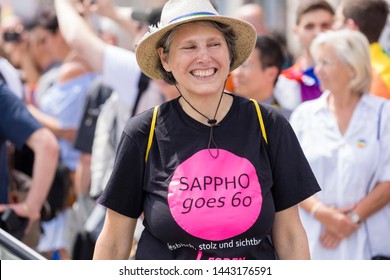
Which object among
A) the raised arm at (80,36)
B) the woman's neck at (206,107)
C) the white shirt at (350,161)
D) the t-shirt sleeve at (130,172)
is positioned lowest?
the white shirt at (350,161)

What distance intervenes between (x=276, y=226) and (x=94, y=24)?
5.26 metres

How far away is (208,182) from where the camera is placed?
131 inches

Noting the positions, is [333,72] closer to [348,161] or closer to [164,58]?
[348,161]

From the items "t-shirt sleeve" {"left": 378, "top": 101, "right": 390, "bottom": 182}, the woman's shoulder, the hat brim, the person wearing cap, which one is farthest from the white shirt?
the woman's shoulder

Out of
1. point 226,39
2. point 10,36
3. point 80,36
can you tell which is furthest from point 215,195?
point 10,36

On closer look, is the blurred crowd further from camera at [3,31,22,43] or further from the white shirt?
camera at [3,31,22,43]

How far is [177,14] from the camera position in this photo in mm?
3496

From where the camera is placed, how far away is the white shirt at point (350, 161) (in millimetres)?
5320

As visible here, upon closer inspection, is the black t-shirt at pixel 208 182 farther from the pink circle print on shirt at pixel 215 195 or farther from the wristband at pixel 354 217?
the wristband at pixel 354 217

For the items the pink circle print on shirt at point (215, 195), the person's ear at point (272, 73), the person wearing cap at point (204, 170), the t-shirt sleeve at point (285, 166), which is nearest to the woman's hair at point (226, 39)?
the person wearing cap at point (204, 170)

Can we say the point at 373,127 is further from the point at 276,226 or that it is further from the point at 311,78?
the point at 276,226

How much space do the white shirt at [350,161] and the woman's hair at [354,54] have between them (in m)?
0.10

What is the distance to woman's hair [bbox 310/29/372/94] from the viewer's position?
5.48 meters
